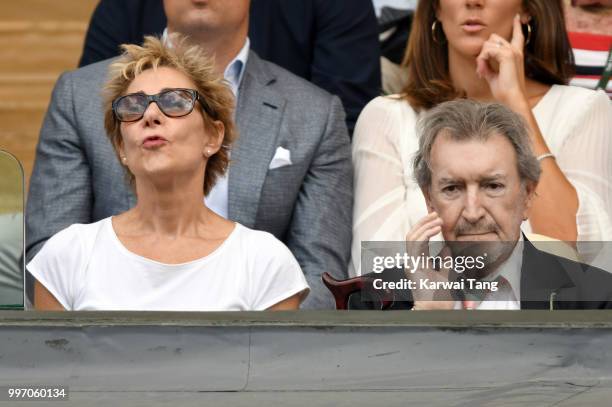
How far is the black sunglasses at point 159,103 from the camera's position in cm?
372

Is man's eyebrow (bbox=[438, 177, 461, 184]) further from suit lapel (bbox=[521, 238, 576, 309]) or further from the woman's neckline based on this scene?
the woman's neckline

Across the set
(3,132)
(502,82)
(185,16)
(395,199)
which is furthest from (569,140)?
(3,132)

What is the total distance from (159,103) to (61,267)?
18.0 inches

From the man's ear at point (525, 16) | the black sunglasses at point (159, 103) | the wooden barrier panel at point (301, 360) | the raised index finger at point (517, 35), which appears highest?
the man's ear at point (525, 16)

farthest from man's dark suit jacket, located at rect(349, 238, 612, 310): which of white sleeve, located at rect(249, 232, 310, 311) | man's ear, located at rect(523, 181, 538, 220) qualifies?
white sleeve, located at rect(249, 232, 310, 311)

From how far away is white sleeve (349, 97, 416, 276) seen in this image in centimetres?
425

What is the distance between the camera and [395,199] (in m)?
4.28

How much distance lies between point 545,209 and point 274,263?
839 millimetres

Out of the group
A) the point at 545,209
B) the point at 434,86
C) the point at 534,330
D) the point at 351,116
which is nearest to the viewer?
the point at 534,330

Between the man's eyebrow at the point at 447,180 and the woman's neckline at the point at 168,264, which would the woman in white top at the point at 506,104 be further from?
the woman's neckline at the point at 168,264

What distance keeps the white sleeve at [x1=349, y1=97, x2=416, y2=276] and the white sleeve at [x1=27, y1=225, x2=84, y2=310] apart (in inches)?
32.8

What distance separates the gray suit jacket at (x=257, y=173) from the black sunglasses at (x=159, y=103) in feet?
1.72

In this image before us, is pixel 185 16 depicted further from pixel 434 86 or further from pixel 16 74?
pixel 16 74

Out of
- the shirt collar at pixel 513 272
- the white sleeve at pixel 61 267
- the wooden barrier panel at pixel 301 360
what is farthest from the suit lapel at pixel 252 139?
the wooden barrier panel at pixel 301 360
